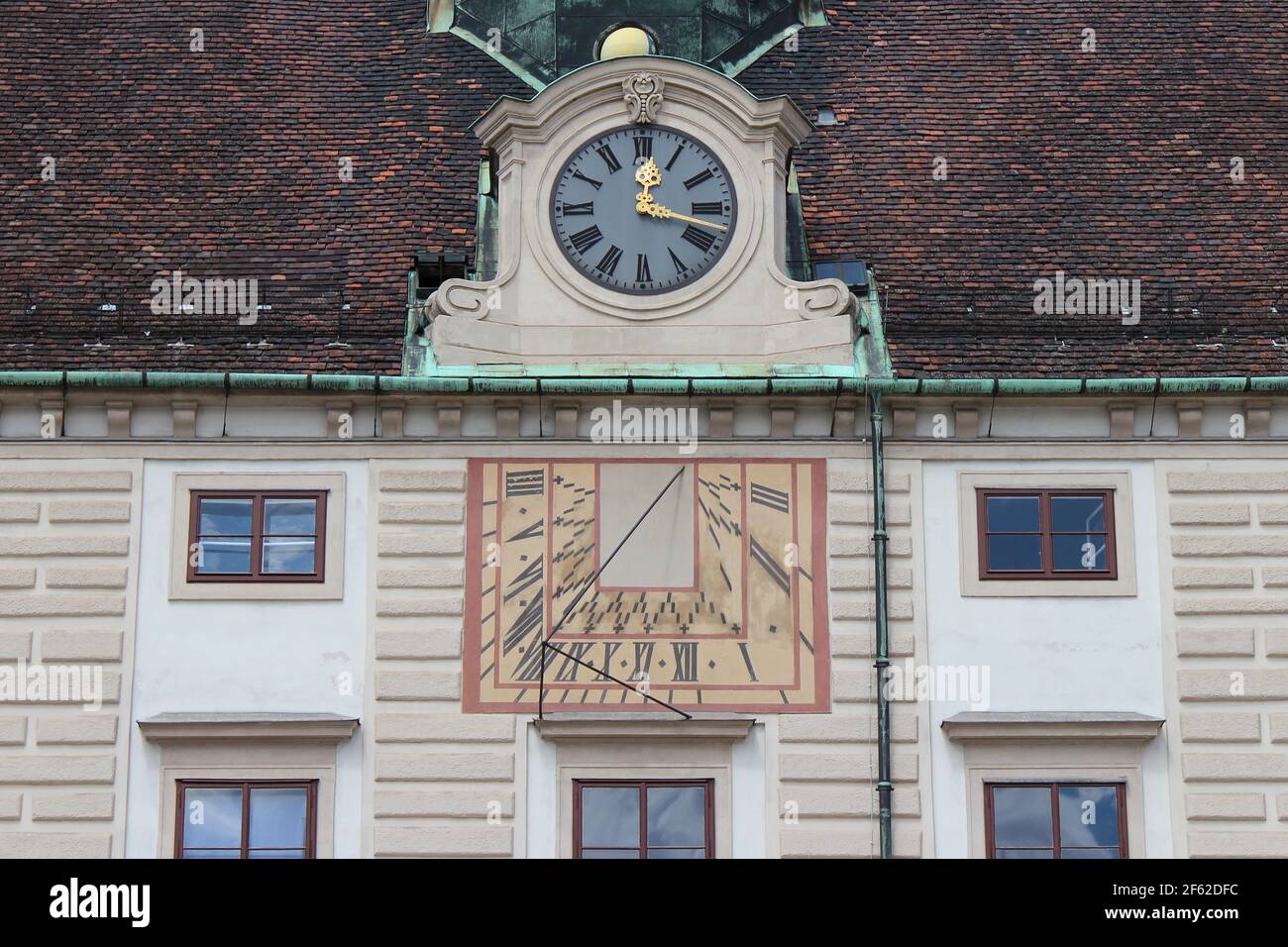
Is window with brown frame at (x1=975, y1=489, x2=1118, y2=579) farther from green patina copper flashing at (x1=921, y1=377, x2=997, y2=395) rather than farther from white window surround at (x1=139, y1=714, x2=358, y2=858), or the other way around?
white window surround at (x1=139, y1=714, x2=358, y2=858)

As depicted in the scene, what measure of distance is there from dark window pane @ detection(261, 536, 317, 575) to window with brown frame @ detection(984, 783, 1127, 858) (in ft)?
22.6

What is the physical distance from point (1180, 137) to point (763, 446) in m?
7.01

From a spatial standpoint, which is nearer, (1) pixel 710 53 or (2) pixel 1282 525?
(2) pixel 1282 525

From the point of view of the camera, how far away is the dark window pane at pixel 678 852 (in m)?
27.7

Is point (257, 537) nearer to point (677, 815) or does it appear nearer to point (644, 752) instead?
point (644, 752)

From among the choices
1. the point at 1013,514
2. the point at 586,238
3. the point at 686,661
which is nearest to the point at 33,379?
the point at 586,238

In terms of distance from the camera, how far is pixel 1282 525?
28.9 meters

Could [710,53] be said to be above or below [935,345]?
above

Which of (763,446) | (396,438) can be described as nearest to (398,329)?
(396,438)

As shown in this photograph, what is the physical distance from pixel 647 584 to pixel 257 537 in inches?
151

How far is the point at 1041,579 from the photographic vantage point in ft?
A: 94.2

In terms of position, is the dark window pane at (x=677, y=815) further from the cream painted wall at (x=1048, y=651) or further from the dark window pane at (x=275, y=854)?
the dark window pane at (x=275, y=854)

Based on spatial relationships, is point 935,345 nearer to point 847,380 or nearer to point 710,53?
point 847,380
